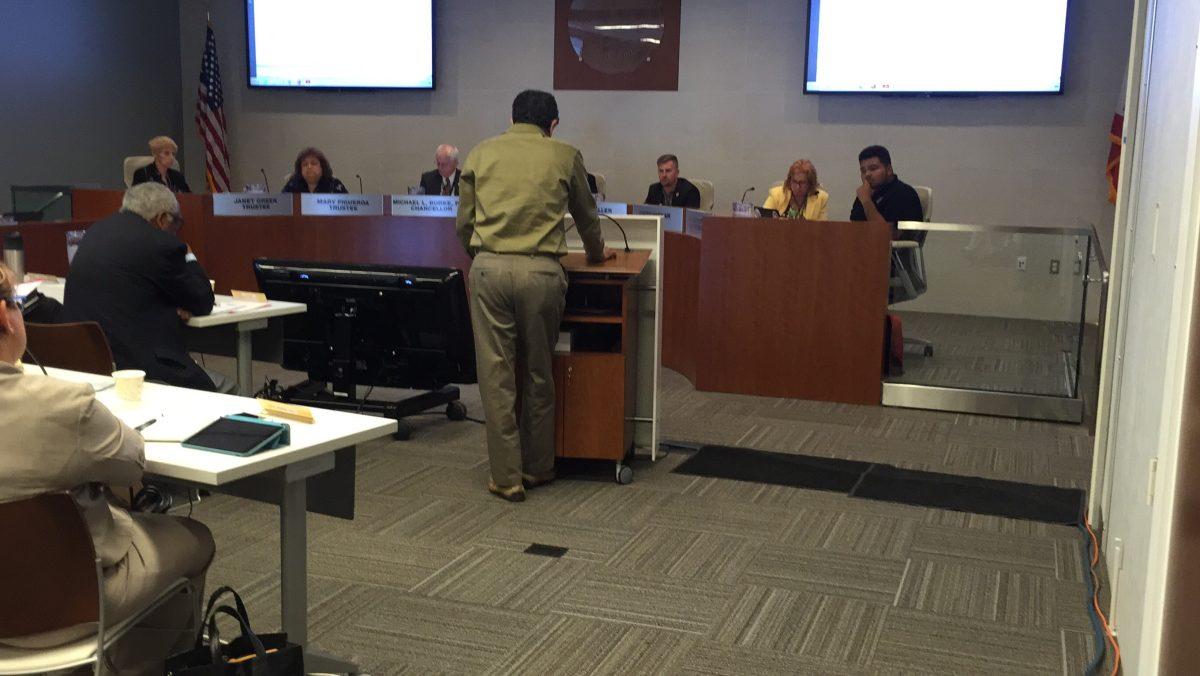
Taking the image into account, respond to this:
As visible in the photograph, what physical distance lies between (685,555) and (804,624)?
25.7 inches

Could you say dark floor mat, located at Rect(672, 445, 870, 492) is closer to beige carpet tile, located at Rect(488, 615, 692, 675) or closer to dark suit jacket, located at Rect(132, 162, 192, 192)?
beige carpet tile, located at Rect(488, 615, 692, 675)

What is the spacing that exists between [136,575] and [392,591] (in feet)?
4.35

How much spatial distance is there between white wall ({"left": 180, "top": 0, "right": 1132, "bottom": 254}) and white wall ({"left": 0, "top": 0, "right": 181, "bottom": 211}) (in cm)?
39

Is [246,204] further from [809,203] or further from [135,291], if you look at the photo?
[809,203]

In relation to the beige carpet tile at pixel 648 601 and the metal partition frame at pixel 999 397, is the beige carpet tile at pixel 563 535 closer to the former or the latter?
the beige carpet tile at pixel 648 601

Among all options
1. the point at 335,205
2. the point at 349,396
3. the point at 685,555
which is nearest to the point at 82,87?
the point at 335,205

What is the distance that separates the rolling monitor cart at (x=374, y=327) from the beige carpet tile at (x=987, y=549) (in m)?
2.18

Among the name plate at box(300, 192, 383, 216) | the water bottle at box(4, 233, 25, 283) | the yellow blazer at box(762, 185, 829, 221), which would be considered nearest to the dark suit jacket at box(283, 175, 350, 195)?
the name plate at box(300, 192, 383, 216)

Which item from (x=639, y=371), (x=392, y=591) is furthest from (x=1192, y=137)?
(x=639, y=371)

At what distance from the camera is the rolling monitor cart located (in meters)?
5.13

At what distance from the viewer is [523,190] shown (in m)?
4.29

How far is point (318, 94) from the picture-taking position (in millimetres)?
11078

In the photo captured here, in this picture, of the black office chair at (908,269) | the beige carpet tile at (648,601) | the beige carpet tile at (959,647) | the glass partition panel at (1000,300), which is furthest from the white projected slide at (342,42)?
the beige carpet tile at (959,647)

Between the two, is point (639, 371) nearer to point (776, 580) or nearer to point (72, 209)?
point (776, 580)
